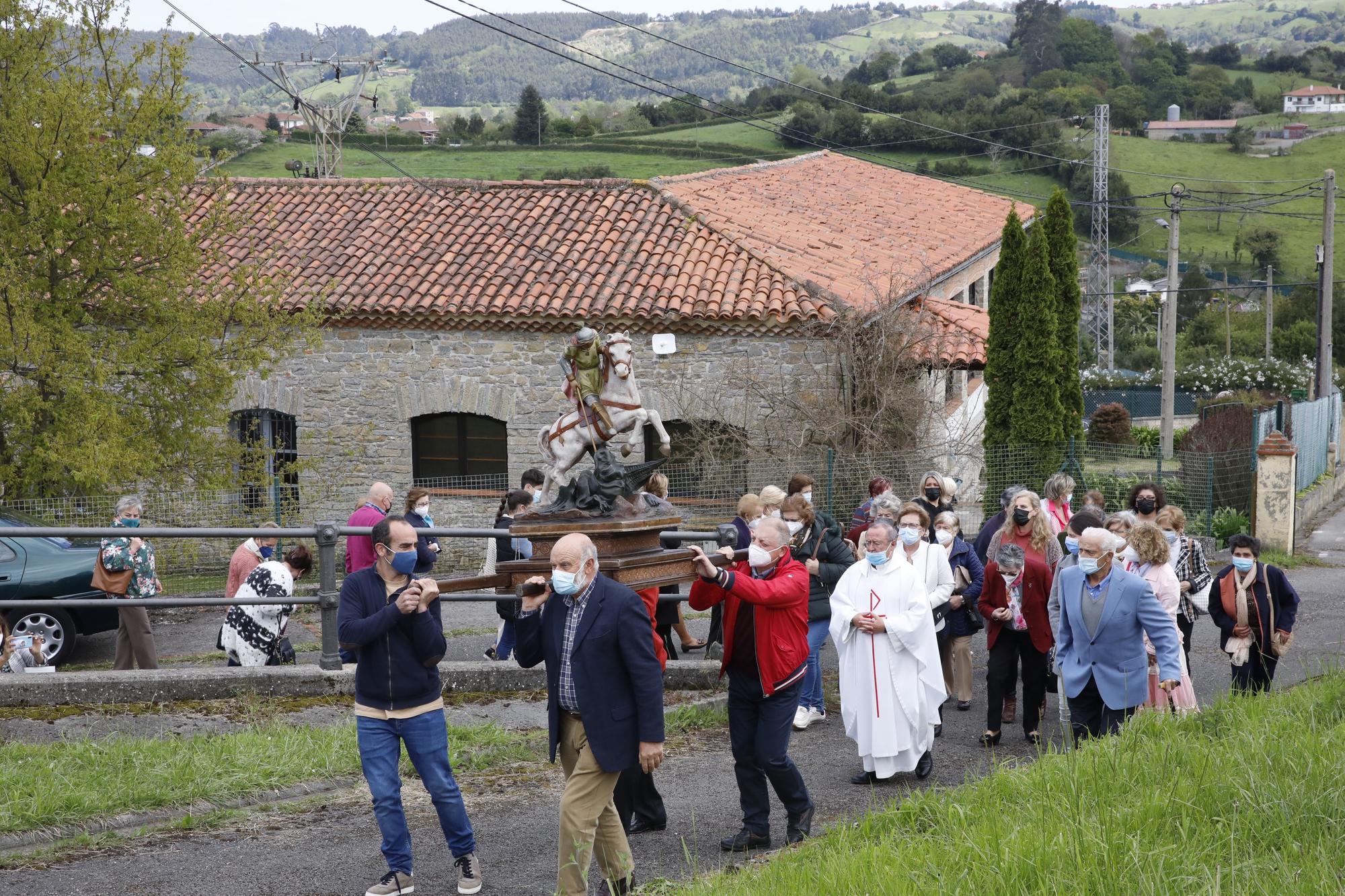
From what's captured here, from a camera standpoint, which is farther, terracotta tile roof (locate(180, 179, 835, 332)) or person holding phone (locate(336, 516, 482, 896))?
terracotta tile roof (locate(180, 179, 835, 332))

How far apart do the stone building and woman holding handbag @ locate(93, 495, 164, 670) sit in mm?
6944

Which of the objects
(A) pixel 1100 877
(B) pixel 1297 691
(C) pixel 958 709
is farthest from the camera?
(C) pixel 958 709

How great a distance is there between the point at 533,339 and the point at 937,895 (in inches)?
621

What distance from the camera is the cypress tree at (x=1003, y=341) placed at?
19.4 m

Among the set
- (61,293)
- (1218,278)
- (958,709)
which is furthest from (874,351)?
(1218,278)

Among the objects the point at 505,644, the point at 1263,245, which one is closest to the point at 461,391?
the point at 505,644

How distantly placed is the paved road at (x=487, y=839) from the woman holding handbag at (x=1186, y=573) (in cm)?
159

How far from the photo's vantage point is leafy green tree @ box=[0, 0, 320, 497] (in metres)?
14.8

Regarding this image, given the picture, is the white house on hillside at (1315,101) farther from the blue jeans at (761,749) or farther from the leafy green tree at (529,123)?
the blue jeans at (761,749)

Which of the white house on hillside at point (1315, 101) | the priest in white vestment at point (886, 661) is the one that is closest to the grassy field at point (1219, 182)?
the white house on hillside at point (1315, 101)

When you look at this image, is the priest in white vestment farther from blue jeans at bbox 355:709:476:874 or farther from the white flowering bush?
the white flowering bush

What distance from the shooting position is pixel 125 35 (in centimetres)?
1602

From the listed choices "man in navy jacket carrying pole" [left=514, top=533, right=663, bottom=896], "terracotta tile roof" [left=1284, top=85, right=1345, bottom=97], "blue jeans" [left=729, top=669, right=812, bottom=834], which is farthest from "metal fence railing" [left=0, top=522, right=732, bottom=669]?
"terracotta tile roof" [left=1284, top=85, right=1345, bottom=97]

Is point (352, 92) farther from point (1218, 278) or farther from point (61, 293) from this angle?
point (1218, 278)
